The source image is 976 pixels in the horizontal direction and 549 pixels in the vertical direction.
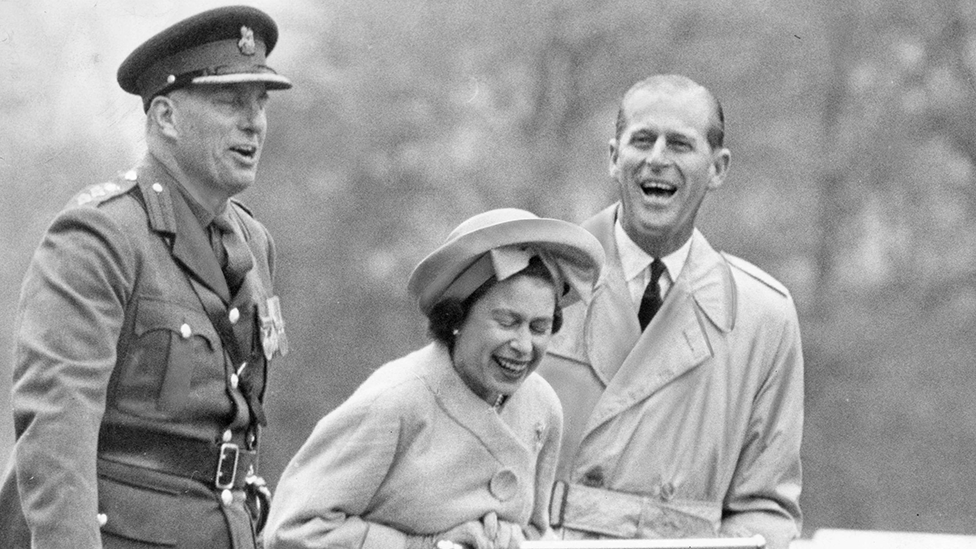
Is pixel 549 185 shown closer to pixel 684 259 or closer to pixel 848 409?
pixel 848 409

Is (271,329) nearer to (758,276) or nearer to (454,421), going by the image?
(454,421)

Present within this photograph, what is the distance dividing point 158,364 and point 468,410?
0.71 metres

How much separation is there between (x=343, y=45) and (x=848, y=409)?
2.64m

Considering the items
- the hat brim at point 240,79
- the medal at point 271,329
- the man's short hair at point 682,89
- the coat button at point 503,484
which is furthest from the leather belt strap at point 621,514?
the hat brim at point 240,79

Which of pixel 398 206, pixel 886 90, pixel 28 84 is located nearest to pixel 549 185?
pixel 398 206

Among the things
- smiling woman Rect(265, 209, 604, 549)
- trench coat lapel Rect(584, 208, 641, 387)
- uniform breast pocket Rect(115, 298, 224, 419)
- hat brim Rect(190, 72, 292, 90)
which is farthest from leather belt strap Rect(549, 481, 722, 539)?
hat brim Rect(190, 72, 292, 90)

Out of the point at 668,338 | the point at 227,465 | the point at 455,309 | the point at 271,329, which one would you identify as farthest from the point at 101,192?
the point at 668,338

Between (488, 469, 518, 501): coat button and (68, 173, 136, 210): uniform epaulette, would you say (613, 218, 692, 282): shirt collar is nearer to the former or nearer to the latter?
(488, 469, 518, 501): coat button

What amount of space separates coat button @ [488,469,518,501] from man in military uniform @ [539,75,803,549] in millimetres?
726

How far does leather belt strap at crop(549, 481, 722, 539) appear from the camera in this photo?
4504 mm

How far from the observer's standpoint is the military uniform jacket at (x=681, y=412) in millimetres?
4539

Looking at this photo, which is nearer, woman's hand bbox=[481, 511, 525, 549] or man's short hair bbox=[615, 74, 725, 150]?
woman's hand bbox=[481, 511, 525, 549]

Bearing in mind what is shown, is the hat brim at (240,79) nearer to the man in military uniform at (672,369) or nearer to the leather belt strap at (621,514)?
the man in military uniform at (672,369)

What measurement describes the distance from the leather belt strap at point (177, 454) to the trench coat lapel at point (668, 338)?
3.24 feet
